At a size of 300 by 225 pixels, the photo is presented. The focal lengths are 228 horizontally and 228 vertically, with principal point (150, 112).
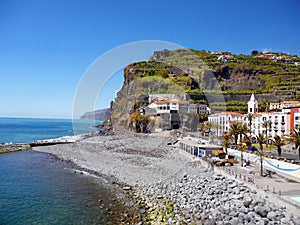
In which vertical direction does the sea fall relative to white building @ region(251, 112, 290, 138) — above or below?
below

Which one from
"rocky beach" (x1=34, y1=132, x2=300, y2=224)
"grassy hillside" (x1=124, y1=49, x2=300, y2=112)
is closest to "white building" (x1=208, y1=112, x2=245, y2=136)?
"grassy hillside" (x1=124, y1=49, x2=300, y2=112)

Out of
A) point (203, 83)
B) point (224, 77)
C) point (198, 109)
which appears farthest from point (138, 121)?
point (224, 77)

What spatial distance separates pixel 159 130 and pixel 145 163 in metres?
23.4

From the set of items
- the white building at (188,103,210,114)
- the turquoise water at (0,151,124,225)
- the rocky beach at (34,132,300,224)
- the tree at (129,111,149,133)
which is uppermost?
the white building at (188,103,210,114)

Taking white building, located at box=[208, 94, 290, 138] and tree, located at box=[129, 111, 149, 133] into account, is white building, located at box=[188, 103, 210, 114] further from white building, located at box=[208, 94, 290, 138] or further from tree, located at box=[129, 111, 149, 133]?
white building, located at box=[208, 94, 290, 138]

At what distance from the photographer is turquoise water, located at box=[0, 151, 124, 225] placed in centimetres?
1055

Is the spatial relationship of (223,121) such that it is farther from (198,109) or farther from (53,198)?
(53,198)

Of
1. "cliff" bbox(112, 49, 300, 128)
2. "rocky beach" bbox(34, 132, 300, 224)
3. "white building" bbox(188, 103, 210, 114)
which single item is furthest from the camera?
"cliff" bbox(112, 49, 300, 128)

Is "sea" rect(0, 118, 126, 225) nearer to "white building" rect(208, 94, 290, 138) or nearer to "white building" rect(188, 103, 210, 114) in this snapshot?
"white building" rect(208, 94, 290, 138)

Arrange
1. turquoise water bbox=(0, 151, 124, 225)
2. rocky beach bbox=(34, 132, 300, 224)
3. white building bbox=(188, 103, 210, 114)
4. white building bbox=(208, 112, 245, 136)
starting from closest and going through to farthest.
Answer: rocky beach bbox=(34, 132, 300, 224) → turquoise water bbox=(0, 151, 124, 225) → white building bbox=(208, 112, 245, 136) → white building bbox=(188, 103, 210, 114)

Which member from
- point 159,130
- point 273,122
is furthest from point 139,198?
point 159,130

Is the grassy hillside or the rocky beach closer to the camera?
the rocky beach

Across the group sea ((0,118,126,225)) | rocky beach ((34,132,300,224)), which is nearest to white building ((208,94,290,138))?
rocky beach ((34,132,300,224))

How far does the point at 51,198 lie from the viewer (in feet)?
42.9
